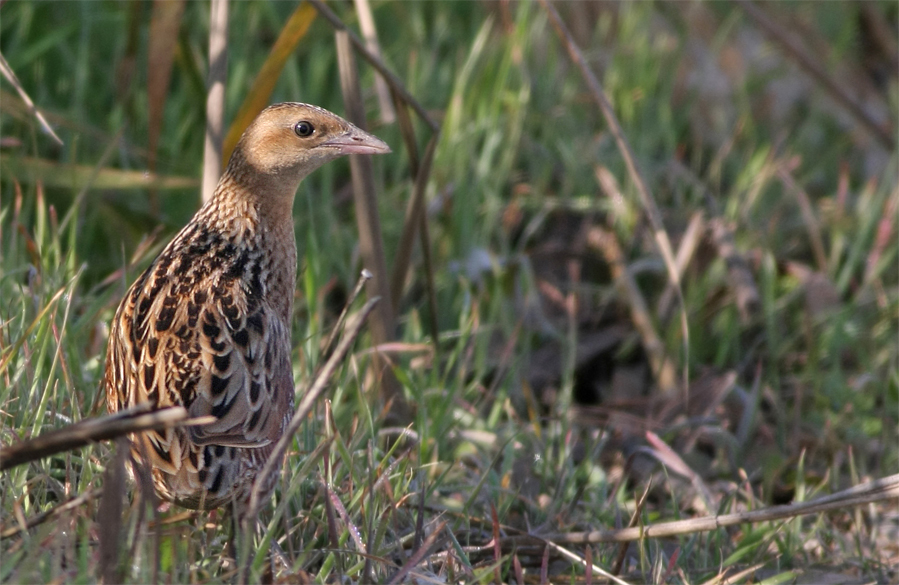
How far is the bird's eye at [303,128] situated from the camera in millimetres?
3156

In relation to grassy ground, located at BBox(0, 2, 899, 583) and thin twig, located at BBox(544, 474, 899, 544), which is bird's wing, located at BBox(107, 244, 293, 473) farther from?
thin twig, located at BBox(544, 474, 899, 544)

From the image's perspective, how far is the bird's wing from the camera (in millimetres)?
2641

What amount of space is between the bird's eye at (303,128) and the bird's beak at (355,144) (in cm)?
5

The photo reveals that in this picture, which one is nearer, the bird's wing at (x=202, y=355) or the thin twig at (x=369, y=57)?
the bird's wing at (x=202, y=355)

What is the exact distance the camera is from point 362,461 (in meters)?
3.13

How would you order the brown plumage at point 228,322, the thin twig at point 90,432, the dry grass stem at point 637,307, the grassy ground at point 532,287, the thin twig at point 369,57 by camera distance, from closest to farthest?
the thin twig at point 90,432 → the brown plumage at point 228,322 → the grassy ground at point 532,287 → the thin twig at point 369,57 → the dry grass stem at point 637,307

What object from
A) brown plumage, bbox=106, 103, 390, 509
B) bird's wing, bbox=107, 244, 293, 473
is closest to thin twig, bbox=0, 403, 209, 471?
brown plumage, bbox=106, 103, 390, 509

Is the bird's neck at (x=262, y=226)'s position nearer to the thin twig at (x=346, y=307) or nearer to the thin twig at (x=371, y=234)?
the thin twig at (x=346, y=307)

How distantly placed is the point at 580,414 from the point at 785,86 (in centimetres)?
288

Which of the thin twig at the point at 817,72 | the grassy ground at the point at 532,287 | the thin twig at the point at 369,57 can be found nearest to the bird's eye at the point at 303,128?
the thin twig at the point at 369,57

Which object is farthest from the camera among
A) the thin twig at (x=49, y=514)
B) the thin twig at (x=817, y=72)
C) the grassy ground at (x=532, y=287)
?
the thin twig at (x=817, y=72)

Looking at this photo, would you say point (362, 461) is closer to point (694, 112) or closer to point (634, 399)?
point (634, 399)

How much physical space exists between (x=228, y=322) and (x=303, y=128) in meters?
0.65

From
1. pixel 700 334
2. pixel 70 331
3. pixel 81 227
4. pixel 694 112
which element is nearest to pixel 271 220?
pixel 70 331
